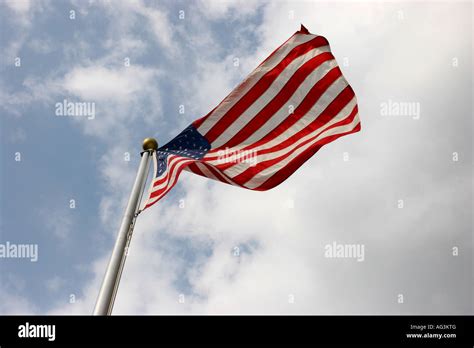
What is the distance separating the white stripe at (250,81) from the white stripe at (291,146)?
1459mm

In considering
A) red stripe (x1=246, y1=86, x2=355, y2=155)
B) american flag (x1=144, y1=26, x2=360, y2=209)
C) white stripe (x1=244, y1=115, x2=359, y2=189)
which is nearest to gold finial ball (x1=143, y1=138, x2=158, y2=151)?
american flag (x1=144, y1=26, x2=360, y2=209)

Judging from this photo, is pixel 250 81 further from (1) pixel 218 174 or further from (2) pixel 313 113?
(1) pixel 218 174

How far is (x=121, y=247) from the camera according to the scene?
30.5ft

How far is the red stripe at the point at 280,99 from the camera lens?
44.1ft

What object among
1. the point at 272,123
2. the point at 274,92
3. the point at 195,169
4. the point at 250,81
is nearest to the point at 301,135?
the point at 272,123

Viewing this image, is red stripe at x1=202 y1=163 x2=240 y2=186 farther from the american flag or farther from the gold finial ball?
the gold finial ball

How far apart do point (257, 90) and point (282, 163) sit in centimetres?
259

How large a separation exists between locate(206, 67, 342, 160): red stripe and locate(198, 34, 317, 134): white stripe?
3.59ft

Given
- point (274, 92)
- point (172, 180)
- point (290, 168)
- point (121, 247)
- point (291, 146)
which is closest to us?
point (121, 247)

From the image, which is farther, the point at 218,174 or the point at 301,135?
the point at 301,135
